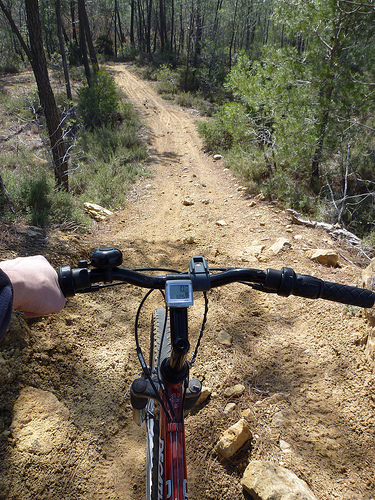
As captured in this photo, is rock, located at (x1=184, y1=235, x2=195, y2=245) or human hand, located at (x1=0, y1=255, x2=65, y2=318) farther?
rock, located at (x1=184, y1=235, x2=195, y2=245)

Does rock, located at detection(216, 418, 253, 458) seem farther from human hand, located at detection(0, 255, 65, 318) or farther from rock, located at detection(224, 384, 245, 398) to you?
human hand, located at detection(0, 255, 65, 318)

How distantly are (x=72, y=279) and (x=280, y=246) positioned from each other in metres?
3.48

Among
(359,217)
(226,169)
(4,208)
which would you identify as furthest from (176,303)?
(226,169)

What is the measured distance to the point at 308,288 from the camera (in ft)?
3.81

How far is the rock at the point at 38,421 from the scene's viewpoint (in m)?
1.87

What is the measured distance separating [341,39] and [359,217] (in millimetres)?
3560

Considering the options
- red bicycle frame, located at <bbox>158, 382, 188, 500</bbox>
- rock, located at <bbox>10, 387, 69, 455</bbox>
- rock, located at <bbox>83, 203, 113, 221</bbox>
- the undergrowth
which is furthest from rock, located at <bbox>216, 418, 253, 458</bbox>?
rock, located at <bbox>83, 203, 113, 221</bbox>

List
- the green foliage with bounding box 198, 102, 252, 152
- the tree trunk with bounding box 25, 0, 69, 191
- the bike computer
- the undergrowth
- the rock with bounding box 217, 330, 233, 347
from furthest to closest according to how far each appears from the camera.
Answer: the green foliage with bounding box 198, 102, 252, 152
the tree trunk with bounding box 25, 0, 69, 191
the undergrowth
the rock with bounding box 217, 330, 233, 347
the bike computer

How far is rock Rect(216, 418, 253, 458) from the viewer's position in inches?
79.9

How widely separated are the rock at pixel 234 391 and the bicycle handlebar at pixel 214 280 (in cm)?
155

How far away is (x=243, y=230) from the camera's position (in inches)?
196

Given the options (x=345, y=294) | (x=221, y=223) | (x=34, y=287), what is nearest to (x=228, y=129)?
(x=221, y=223)

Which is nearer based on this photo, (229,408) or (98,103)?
(229,408)

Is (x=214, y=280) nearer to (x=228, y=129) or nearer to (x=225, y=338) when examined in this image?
(x=225, y=338)
